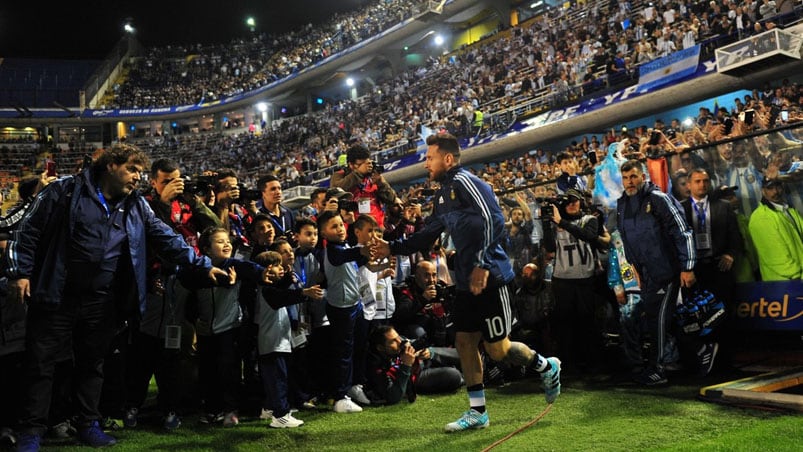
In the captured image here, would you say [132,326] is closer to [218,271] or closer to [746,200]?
[218,271]

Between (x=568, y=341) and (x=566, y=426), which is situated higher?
(x=568, y=341)

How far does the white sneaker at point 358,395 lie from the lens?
4.96 metres

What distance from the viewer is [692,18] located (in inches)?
630

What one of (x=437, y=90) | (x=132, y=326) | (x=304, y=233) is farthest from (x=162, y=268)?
(x=437, y=90)

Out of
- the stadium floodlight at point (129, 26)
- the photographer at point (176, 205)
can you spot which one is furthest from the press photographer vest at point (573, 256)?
the stadium floodlight at point (129, 26)

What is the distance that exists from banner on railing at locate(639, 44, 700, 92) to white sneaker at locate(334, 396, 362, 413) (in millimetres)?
14342

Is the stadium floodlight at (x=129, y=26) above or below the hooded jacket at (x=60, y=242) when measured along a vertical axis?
above

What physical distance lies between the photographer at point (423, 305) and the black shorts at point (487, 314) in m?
1.63

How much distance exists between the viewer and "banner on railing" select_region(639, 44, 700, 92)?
1520 cm

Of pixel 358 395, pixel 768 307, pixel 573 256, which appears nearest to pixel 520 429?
pixel 358 395

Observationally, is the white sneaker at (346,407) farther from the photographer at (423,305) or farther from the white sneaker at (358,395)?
the photographer at (423,305)

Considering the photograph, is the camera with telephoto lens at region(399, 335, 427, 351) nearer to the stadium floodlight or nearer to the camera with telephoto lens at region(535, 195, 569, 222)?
the camera with telephoto lens at region(535, 195, 569, 222)

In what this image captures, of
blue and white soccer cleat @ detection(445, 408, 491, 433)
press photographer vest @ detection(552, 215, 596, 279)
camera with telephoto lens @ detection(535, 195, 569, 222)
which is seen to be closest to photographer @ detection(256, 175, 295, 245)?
blue and white soccer cleat @ detection(445, 408, 491, 433)

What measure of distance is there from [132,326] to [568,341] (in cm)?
409
